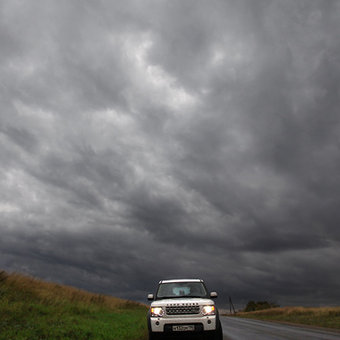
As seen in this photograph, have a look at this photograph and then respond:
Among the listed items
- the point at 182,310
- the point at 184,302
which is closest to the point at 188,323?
the point at 182,310

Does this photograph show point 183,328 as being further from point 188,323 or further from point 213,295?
point 213,295

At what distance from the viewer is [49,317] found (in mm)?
15336

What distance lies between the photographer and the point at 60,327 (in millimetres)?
12430

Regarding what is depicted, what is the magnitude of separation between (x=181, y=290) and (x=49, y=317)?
25.0ft

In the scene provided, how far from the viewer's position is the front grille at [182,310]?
9805mm

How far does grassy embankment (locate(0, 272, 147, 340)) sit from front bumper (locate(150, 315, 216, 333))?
2.80m

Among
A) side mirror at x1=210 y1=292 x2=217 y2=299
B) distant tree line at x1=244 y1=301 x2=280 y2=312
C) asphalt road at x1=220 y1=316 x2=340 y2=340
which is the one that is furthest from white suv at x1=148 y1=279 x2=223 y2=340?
distant tree line at x1=244 y1=301 x2=280 y2=312

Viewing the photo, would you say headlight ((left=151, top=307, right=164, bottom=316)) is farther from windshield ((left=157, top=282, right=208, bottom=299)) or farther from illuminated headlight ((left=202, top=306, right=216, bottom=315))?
illuminated headlight ((left=202, top=306, right=216, bottom=315))

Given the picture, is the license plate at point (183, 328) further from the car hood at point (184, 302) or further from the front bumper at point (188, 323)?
the car hood at point (184, 302)

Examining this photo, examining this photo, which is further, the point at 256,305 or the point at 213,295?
the point at 256,305

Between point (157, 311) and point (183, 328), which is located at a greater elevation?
point (157, 311)

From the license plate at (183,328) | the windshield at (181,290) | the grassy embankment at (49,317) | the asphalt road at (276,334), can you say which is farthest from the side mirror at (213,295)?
the asphalt road at (276,334)

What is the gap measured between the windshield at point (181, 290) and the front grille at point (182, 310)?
945 millimetres

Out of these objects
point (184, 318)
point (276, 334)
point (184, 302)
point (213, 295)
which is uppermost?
point (213, 295)
